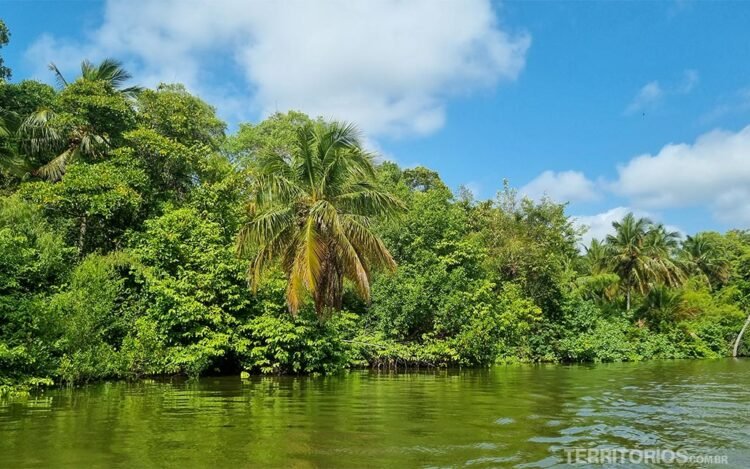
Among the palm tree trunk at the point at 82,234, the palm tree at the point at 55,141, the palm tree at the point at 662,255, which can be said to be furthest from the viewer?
the palm tree at the point at 662,255

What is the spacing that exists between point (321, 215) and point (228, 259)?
427 centimetres

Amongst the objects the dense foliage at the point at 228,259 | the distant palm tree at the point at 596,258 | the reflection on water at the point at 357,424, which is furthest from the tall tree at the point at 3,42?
the distant palm tree at the point at 596,258

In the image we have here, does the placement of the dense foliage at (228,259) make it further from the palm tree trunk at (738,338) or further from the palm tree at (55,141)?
the palm tree trunk at (738,338)

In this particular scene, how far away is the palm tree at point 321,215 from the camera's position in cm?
1647

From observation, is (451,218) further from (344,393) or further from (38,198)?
(38,198)

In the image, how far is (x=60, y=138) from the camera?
22.0 metres

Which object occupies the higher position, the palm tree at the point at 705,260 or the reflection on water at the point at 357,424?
the palm tree at the point at 705,260

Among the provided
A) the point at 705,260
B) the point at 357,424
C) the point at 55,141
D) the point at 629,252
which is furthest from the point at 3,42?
the point at 705,260

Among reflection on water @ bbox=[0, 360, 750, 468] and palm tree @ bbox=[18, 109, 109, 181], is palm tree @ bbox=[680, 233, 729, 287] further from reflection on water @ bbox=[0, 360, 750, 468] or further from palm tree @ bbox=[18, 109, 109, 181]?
palm tree @ bbox=[18, 109, 109, 181]

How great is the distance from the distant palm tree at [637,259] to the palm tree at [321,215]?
96.0 ft

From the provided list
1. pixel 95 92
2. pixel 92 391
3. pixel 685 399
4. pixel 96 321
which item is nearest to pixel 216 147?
pixel 95 92

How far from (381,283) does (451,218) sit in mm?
5544

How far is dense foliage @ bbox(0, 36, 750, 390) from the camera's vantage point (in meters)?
16.3

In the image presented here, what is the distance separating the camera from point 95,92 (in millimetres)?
21969
